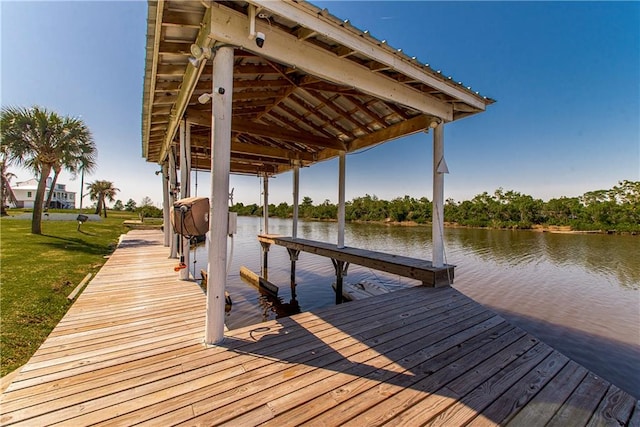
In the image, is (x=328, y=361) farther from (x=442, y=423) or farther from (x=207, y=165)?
(x=207, y=165)

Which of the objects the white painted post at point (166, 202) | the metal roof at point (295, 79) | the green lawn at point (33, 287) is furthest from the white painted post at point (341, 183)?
the green lawn at point (33, 287)

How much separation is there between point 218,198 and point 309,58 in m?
1.84

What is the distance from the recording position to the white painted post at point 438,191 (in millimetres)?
4543

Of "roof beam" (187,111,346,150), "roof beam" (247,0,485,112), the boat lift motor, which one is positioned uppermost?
"roof beam" (247,0,485,112)

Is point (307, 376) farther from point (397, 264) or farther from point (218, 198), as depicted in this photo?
point (397, 264)

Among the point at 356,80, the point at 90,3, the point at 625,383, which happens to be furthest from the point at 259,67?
the point at 625,383

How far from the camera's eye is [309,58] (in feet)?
9.51

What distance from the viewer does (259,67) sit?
152 inches

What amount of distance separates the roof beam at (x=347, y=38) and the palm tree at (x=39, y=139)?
533 inches

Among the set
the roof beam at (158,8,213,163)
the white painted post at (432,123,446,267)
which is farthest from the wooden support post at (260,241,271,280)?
the white painted post at (432,123,446,267)

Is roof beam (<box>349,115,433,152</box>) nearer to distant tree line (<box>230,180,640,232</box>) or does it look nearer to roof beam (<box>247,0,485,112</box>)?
roof beam (<box>247,0,485,112</box>)

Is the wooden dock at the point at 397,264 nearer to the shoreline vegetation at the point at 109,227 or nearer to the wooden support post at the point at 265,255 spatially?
the wooden support post at the point at 265,255

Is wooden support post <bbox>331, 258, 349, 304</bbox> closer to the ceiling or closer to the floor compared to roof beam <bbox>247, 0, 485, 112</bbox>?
closer to the floor

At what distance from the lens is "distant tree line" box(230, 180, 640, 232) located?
31422mm
